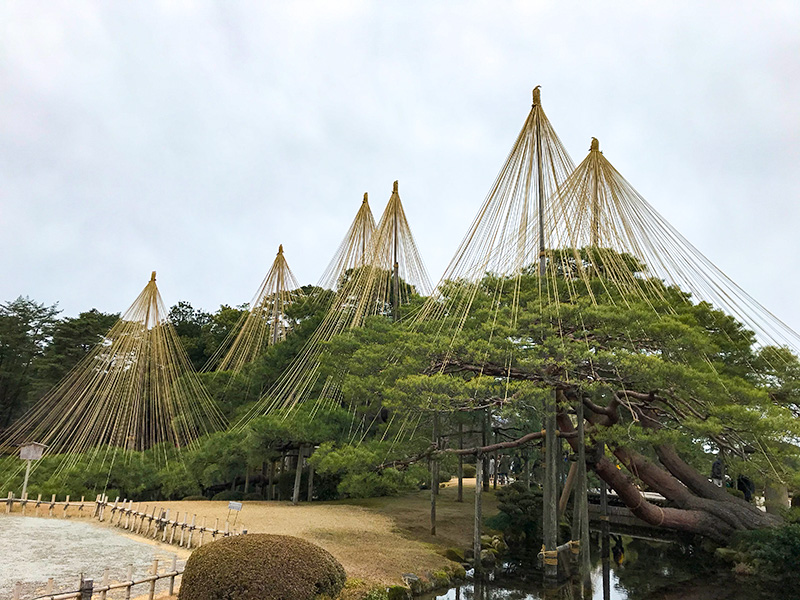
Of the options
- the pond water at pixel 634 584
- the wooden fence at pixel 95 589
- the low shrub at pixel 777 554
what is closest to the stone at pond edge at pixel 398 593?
the pond water at pixel 634 584

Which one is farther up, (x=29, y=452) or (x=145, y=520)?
(x=29, y=452)

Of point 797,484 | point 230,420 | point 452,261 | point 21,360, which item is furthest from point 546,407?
point 21,360

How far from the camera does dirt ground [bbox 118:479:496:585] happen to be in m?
10.0

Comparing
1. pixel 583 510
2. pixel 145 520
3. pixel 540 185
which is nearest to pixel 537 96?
pixel 540 185

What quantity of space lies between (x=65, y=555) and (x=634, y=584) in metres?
11.6

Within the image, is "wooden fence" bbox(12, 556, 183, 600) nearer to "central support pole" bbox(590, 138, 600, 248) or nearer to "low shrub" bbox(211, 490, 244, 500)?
"central support pole" bbox(590, 138, 600, 248)

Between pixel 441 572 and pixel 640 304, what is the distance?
6574 mm

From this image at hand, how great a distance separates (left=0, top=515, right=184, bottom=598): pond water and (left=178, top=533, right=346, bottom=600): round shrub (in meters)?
1.94

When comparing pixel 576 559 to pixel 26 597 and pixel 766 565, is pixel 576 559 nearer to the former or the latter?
pixel 766 565

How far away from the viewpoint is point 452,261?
11.5m

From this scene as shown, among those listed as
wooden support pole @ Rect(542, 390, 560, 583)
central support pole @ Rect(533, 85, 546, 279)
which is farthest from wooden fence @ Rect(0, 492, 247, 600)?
central support pole @ Rect(533, 85, 546, 279)

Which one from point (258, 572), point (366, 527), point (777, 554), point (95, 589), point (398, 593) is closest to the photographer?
point (258, 572)

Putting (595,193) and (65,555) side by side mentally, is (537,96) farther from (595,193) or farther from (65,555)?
(65,555)

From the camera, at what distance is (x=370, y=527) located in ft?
43.0
